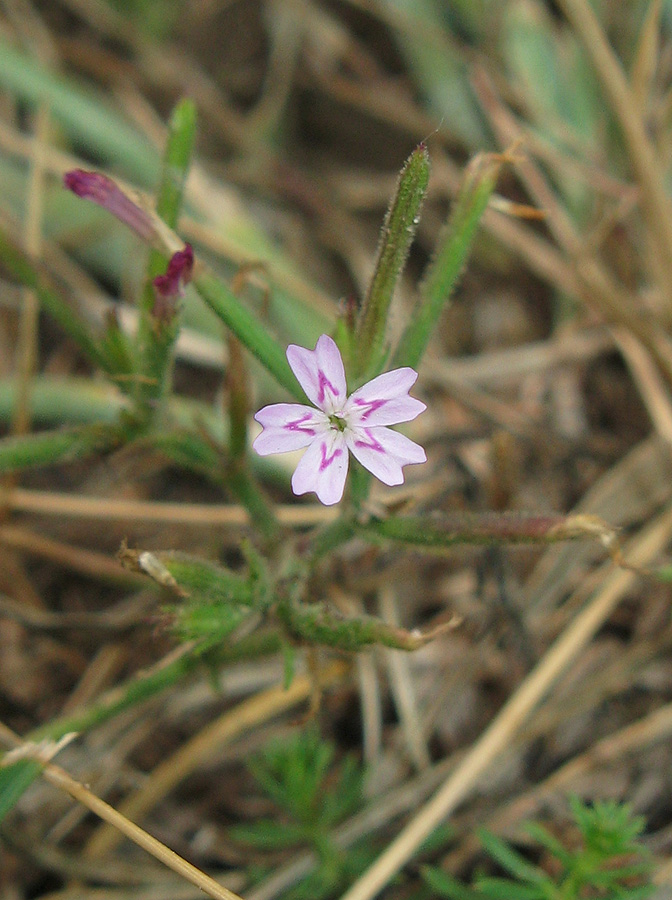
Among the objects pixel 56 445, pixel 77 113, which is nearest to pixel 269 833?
pixel 56 445

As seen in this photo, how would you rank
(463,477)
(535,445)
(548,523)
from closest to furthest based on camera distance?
(548,523), (463,477), (535,445)

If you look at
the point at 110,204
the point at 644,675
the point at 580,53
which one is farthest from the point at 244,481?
the point at 580,53

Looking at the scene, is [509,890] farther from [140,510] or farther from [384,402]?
[140,510]

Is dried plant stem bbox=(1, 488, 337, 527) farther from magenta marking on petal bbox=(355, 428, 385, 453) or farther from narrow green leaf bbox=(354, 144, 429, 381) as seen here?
magenta marking on petal bbox=(355, 428, 385, 453)

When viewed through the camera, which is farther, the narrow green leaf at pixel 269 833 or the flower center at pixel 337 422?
the narrow green leaf at pixel 269 833

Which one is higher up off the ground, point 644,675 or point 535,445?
point 535,445

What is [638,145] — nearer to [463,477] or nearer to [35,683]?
[463,477]

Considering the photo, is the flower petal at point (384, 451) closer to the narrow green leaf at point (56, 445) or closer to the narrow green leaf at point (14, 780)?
the narrow green leaf at point (56, 445)

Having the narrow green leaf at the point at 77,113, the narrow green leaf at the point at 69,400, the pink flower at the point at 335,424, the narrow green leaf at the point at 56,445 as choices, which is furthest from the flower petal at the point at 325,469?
the narrow green leaf at the point at 77,113
